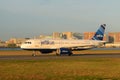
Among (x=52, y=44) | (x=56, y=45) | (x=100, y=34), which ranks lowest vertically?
(x=56, y=45)

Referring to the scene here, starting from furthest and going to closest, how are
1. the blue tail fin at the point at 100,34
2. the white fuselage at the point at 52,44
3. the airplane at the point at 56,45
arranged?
→ the blue tail fin at the point at 100,34 < the white fuselage at the point at 52,44 < the airplane at the point at 56,45

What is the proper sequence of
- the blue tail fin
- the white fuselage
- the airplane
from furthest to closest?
the blue tail fin → the white fuselage → the airplane

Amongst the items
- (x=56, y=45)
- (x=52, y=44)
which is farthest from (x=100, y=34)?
(x=52, y=44)

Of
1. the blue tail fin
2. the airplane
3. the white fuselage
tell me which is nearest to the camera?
the airplane

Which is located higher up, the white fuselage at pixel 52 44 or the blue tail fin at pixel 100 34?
the blue tail fin at pixel 100 34

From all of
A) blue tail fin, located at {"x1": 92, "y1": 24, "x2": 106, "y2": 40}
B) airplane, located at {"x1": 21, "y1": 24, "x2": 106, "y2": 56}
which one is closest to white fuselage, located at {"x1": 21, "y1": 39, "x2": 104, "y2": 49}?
airplane, located at {"x1": 21, "y1": 24, "x2": 106, "y2": 56}

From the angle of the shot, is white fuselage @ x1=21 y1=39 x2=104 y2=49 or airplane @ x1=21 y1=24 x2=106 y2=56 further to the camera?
white fuselage @ x1=21 y1=39 x2=104 y2=49

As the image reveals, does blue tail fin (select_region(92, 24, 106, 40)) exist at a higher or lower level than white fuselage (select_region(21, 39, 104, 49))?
higher

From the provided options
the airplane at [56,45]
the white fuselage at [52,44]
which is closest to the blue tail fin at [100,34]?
the airplane at [56,45]

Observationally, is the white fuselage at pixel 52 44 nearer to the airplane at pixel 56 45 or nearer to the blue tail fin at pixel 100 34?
the airplane at pixel 56 45

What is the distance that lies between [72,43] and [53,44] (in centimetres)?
539

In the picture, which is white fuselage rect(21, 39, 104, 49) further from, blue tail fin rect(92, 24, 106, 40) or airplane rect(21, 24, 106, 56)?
blue tail fin rect(92, 24, 106, 40)

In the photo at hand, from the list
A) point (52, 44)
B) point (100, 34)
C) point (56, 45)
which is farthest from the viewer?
point (100, 34)

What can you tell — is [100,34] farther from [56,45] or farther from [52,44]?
[52,44]
